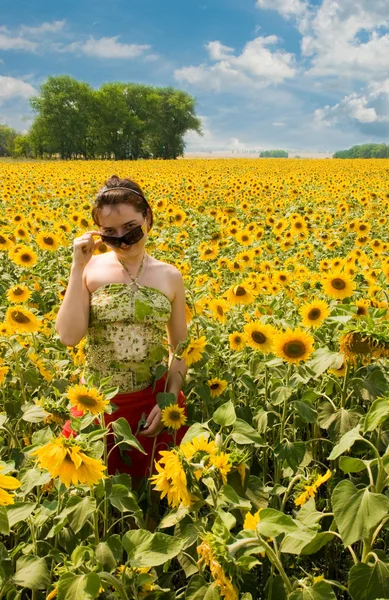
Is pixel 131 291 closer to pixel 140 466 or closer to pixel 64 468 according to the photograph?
pixel 140 466

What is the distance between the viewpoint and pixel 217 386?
245 centimetres

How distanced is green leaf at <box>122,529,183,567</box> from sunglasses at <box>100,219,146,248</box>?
1268 millimetres

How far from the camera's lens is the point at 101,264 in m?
2.47

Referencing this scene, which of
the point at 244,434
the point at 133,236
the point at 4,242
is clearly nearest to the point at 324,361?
the point at 244,434

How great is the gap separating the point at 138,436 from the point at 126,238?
3.00ft

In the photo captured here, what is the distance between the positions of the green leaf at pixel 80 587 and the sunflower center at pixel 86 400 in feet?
1.77

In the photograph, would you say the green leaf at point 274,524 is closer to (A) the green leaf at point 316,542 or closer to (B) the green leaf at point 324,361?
(A) the green leaf at point 316,542

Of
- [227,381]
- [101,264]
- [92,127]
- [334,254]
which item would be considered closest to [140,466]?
[227,381]

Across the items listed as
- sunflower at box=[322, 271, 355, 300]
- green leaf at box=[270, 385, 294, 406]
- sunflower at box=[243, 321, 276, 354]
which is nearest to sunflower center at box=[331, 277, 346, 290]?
sunflower at box=[322, 271, 355, 300]

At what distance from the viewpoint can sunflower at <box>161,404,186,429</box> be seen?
2.15 m

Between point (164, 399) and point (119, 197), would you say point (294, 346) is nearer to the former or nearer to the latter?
point (164, 399)

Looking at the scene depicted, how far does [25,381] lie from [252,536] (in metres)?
1.95

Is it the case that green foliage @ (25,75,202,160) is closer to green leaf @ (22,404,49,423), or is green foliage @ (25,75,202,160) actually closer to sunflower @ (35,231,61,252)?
sunflower @ (35,231,61,252)

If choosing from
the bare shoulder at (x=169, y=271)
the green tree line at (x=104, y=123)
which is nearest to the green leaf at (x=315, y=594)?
the bare shoulder at (x=169, y=271)
